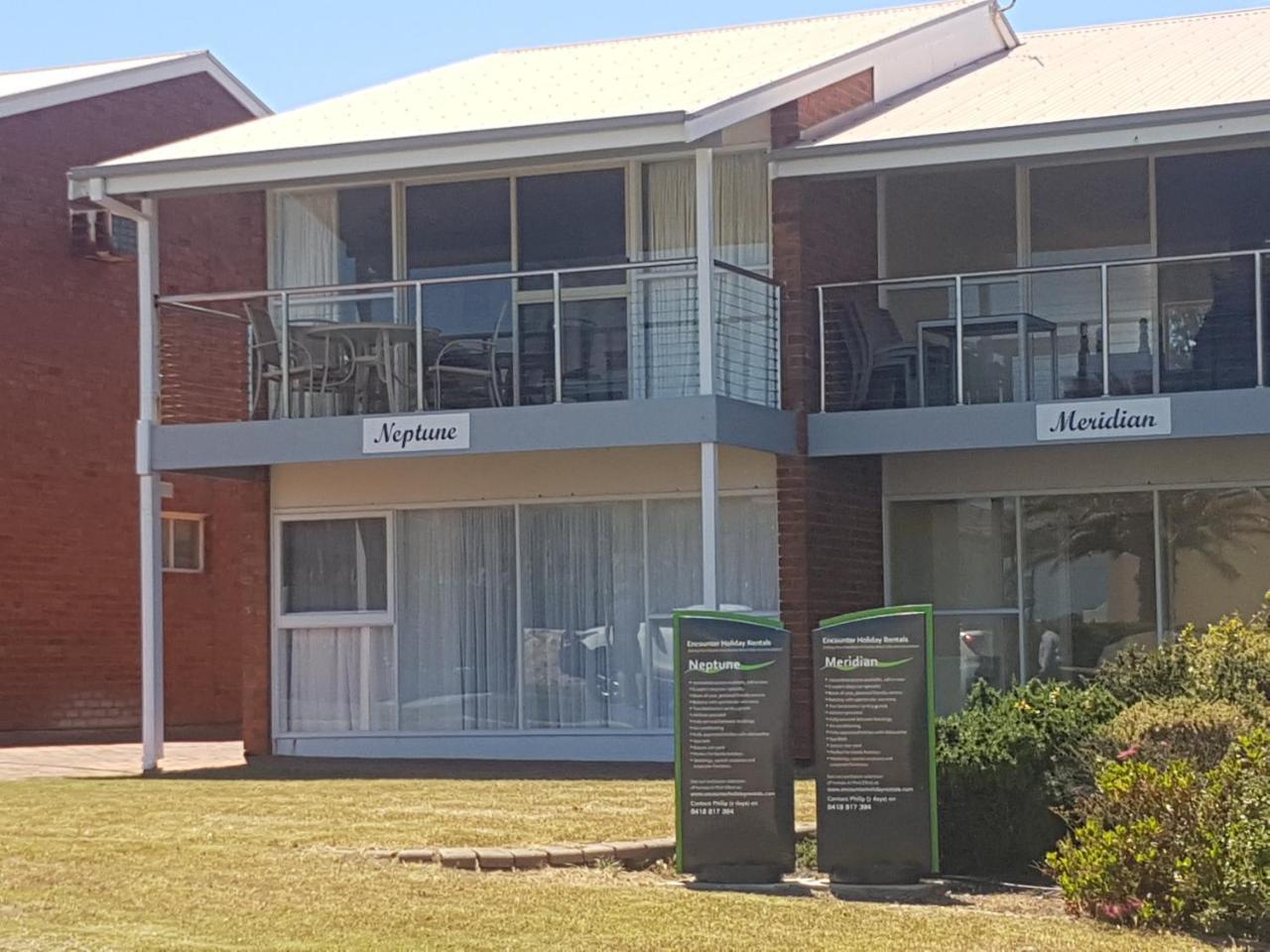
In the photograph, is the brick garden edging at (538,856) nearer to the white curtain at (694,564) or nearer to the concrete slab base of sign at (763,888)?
the concrete slab base of sign at (763,888)

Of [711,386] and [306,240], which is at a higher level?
[306,240]

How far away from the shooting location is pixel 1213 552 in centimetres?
1855

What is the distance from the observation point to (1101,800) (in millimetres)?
11133

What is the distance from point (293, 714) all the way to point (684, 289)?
530cm

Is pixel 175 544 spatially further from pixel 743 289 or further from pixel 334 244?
pixel 743 289

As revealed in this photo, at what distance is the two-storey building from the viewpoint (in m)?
17.7

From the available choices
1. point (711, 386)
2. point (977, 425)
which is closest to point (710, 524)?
point (711, 386)

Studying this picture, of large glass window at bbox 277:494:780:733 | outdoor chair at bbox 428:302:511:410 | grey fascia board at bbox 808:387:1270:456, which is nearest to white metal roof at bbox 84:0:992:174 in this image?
outdoor chair at bbox 428:302:511:410

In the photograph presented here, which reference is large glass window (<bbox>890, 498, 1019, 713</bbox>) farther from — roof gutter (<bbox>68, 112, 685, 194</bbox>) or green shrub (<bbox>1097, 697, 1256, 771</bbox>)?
green shrub (<bbox>1097, 697, 1256, 771</bbox>)

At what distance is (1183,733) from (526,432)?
7113mm

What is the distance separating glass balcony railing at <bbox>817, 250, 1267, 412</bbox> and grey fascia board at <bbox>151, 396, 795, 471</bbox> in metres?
1.00

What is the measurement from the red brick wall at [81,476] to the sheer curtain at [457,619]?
4.53 metres

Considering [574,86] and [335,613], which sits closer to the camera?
[574,86]

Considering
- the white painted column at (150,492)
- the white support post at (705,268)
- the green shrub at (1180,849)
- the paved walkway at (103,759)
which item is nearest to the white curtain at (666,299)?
the white support post at (705,268)
